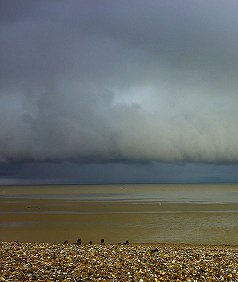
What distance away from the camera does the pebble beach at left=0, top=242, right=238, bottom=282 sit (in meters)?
16.3

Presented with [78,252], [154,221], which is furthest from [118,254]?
[154,221]

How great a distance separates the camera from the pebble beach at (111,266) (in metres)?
16.3

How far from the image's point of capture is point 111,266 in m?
18.2

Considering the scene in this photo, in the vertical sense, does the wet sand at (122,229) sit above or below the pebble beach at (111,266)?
below

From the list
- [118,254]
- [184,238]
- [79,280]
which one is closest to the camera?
[79,280]

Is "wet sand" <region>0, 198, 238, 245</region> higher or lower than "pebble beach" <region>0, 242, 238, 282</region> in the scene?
lower

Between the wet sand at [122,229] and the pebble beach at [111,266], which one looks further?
the wet sand at [122,229]

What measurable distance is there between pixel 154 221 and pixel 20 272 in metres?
35.1

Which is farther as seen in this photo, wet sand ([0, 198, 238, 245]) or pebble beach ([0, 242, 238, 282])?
wet sand ([0, 198, 238, 245])

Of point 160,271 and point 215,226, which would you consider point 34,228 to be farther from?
point 160,271

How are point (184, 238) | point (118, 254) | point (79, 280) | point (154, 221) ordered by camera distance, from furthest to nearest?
point (154, 221), point (184, 238), point (118, 254), point (79, 280)

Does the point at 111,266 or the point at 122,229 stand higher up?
the point at 111,266

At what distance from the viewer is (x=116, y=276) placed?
16344 mm

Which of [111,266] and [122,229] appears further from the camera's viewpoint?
[122,229]
